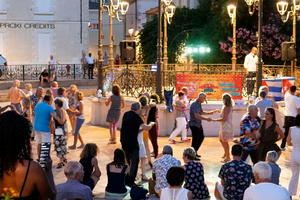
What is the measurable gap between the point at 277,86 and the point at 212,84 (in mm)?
2051

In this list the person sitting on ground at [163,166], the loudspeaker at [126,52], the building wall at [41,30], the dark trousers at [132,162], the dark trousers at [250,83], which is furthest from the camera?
the building wall at [41,30]

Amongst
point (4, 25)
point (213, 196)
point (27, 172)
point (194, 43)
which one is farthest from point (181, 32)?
point (27, 172)

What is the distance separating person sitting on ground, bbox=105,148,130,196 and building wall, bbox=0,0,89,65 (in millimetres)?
28291

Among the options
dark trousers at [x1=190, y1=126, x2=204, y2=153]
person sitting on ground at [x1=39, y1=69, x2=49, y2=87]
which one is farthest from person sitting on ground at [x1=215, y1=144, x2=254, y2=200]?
person sitting on ground at [x1=39, y1=69, x2=49, y2=87]

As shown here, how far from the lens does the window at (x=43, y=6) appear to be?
36.2 meters

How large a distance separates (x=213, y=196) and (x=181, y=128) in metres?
5.07

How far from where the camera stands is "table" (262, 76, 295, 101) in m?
16.3

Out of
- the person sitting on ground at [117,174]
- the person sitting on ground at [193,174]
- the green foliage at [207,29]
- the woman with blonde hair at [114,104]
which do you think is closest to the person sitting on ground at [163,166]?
the person sitting on ground at [193,174]

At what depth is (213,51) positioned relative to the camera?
31.3 meters

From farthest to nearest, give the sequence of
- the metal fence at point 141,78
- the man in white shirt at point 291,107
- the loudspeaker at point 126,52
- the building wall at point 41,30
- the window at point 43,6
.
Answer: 1. the window at point 43,6
2. the building wall at point 41,30
3. the loudspeaker at point 126,52
4. the metal fence at point 141,78
5. the man in white shirt at point 291,107

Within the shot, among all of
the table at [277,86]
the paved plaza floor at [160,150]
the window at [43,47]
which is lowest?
the paved plaza floor at [160,150]

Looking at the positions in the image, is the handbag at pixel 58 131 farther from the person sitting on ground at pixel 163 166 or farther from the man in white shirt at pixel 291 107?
the man in white shirt at pixel 291 107

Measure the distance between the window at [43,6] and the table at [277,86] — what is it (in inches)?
909

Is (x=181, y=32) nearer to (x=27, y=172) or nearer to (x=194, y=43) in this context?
(x=194, y=43)
